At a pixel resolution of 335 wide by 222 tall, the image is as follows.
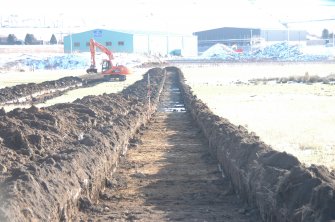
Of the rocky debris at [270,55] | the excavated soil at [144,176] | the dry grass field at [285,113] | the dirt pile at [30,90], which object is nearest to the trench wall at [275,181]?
the excavated soil at [144,176]

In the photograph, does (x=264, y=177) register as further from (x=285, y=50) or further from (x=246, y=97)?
(x=285, y=50)

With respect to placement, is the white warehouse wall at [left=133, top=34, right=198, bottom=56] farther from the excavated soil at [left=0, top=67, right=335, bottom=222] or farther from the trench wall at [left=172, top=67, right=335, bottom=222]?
the trench wall at [left=172, top=67, right=335, bottom=222]

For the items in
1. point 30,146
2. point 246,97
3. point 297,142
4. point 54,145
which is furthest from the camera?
point 246,97

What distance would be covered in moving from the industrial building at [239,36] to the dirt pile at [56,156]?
5053 inches

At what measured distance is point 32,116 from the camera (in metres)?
21.2

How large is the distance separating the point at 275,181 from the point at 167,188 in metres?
4.04

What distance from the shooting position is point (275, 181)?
11.3 metres

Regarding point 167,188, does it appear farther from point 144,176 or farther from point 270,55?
point 270,55

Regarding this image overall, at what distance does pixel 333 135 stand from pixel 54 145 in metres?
8.63

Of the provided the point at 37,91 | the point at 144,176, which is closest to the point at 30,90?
the point at 37,91

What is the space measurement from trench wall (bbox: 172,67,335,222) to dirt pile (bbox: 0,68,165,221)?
2.50 m

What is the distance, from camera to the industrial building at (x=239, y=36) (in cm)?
15438

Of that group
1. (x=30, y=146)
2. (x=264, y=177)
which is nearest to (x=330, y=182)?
(x=264, y=177)

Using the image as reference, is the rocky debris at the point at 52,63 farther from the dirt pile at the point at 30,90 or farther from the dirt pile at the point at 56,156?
the dirt pile at the point at 56,156
